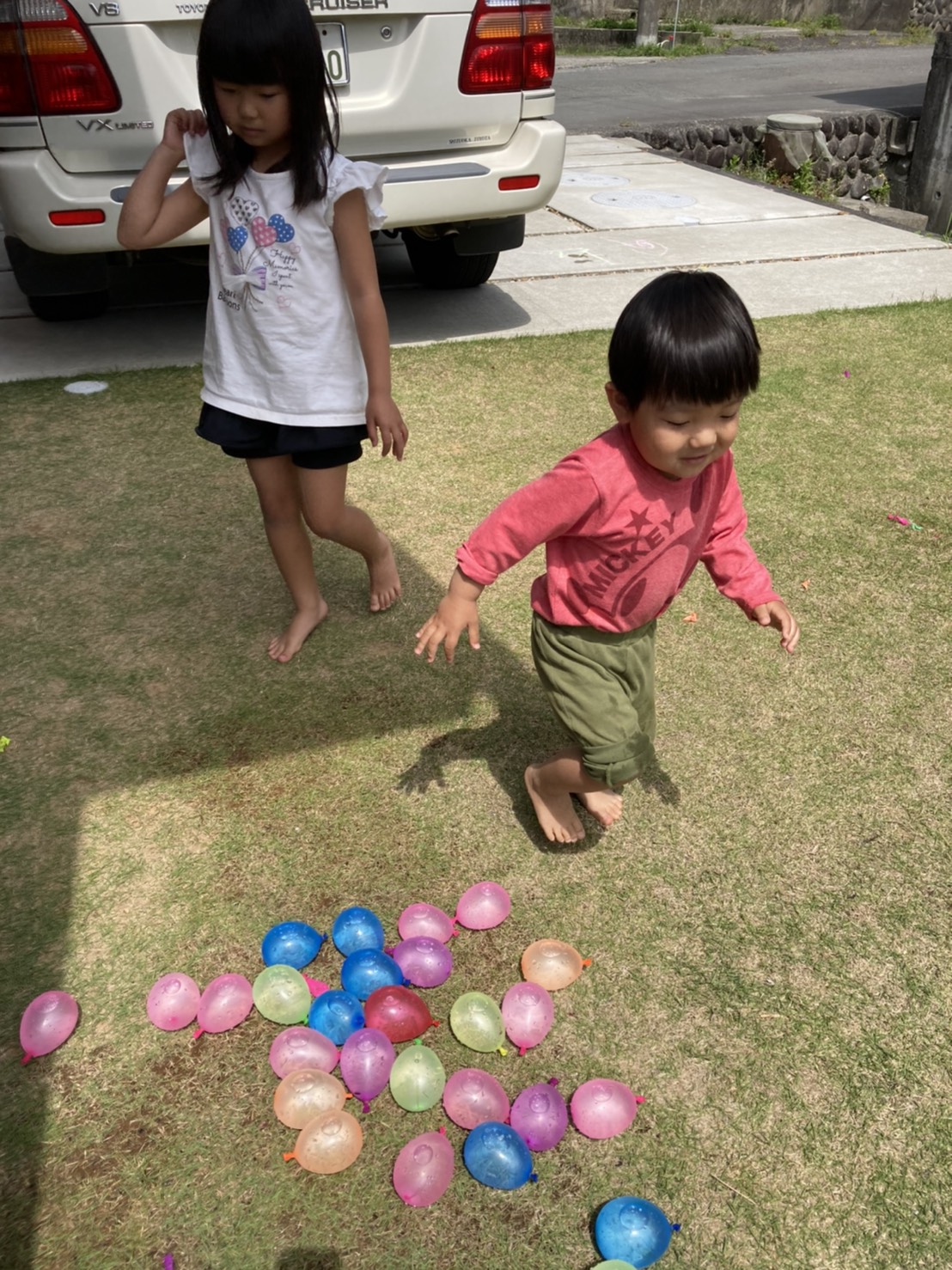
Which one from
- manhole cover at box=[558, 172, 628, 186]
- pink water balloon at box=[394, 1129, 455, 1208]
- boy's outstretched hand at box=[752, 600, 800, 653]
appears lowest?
manhole cover at box=[558, 172, 628, 186]

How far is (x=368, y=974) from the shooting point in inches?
76.1

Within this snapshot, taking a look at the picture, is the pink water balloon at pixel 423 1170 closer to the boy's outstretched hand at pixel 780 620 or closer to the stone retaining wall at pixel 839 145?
the boy's outstretched hand at pixel 780 620

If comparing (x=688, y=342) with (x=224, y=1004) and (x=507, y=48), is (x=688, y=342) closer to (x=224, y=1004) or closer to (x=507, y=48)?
(x=224, y=1004)

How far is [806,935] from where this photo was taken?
6.87ft

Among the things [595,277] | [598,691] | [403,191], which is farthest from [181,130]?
[595,277]

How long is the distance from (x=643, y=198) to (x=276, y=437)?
579 centimetres

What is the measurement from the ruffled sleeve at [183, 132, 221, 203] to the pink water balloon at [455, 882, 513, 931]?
1.66 m

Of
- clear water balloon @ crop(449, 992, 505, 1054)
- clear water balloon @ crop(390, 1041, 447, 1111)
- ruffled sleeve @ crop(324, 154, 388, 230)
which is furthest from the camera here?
ruffled sleeve @ crop(324, 154, 388, 230)

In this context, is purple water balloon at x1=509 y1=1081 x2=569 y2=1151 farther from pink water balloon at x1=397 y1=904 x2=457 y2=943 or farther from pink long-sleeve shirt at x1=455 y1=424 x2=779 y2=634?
pink long-sleeve shirt at x1=455 y1=424 x2=779 y2=634

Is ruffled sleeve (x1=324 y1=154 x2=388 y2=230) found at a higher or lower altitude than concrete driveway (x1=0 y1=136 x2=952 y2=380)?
higher

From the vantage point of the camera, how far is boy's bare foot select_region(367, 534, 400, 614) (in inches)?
120

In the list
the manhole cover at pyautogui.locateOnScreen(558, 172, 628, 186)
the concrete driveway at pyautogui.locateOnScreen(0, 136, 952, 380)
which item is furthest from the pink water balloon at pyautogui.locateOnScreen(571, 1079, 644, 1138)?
the manhole cover at pyautogui.locateOnScreen(558, 172, 628, 186)

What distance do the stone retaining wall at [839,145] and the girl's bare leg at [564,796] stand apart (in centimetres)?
945

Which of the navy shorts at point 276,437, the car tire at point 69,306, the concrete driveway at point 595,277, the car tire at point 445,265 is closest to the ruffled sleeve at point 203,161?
the navy shorts at point 276,437
